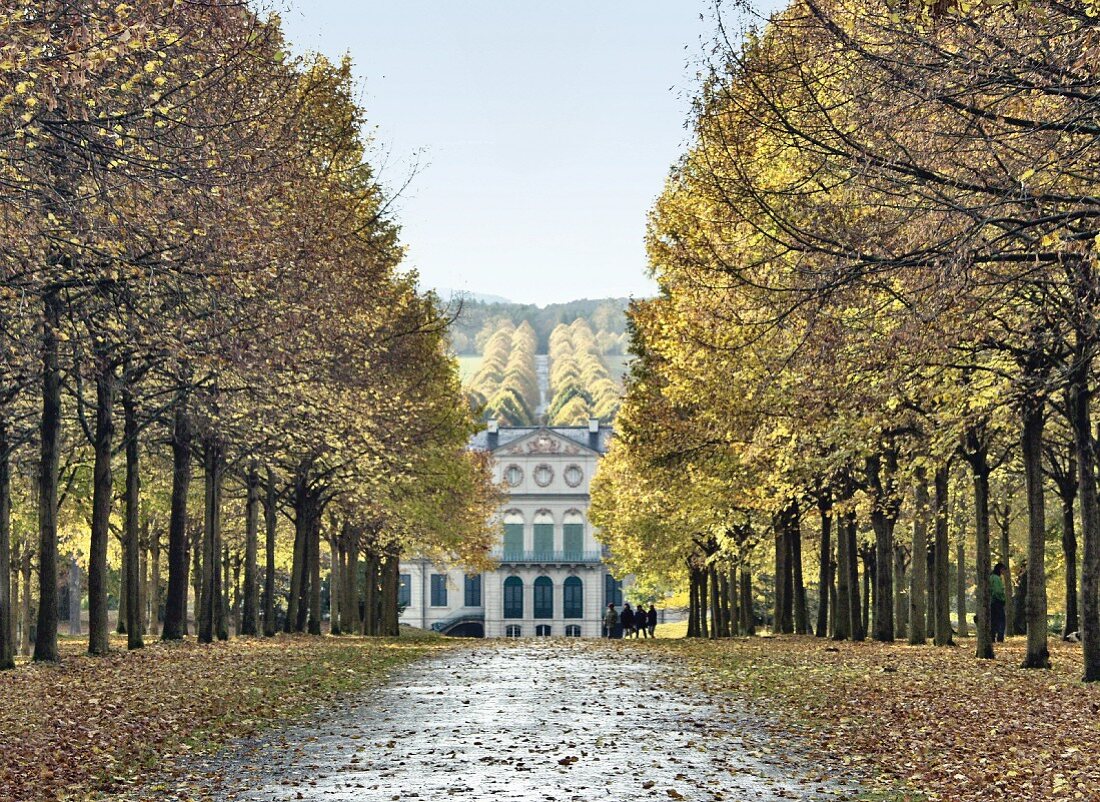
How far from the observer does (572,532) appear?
126 meters

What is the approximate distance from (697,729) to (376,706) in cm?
487

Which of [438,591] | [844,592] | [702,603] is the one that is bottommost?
[438,591]

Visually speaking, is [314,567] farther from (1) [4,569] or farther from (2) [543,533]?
(2) [543,533]

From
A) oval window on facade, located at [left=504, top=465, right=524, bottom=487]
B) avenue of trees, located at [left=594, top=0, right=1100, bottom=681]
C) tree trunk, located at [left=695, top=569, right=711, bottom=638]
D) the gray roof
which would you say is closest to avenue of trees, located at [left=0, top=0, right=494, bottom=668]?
avenue of trees, located at [left=594, top=0, right=1100, bottom=681]

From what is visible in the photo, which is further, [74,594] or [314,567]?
[74,594]

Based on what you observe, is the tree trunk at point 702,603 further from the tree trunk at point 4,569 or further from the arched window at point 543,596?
the arched window at point 543,596

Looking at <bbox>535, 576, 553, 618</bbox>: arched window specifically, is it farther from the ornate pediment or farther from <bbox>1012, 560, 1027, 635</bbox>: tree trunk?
<bbox>1012, 560, 1027, 635</bbox>: tree trunk

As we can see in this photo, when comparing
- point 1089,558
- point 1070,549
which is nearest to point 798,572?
point 1070,549

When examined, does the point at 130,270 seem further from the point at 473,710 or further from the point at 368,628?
the point at 368,628

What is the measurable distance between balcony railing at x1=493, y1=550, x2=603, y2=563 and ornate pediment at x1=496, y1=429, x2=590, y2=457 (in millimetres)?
8509

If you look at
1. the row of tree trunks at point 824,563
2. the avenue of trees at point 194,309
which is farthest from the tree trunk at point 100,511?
the row of tree trunks at point 824,563

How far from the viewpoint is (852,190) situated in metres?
15.3

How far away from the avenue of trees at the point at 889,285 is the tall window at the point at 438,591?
90.1m

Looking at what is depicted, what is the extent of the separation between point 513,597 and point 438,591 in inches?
274
